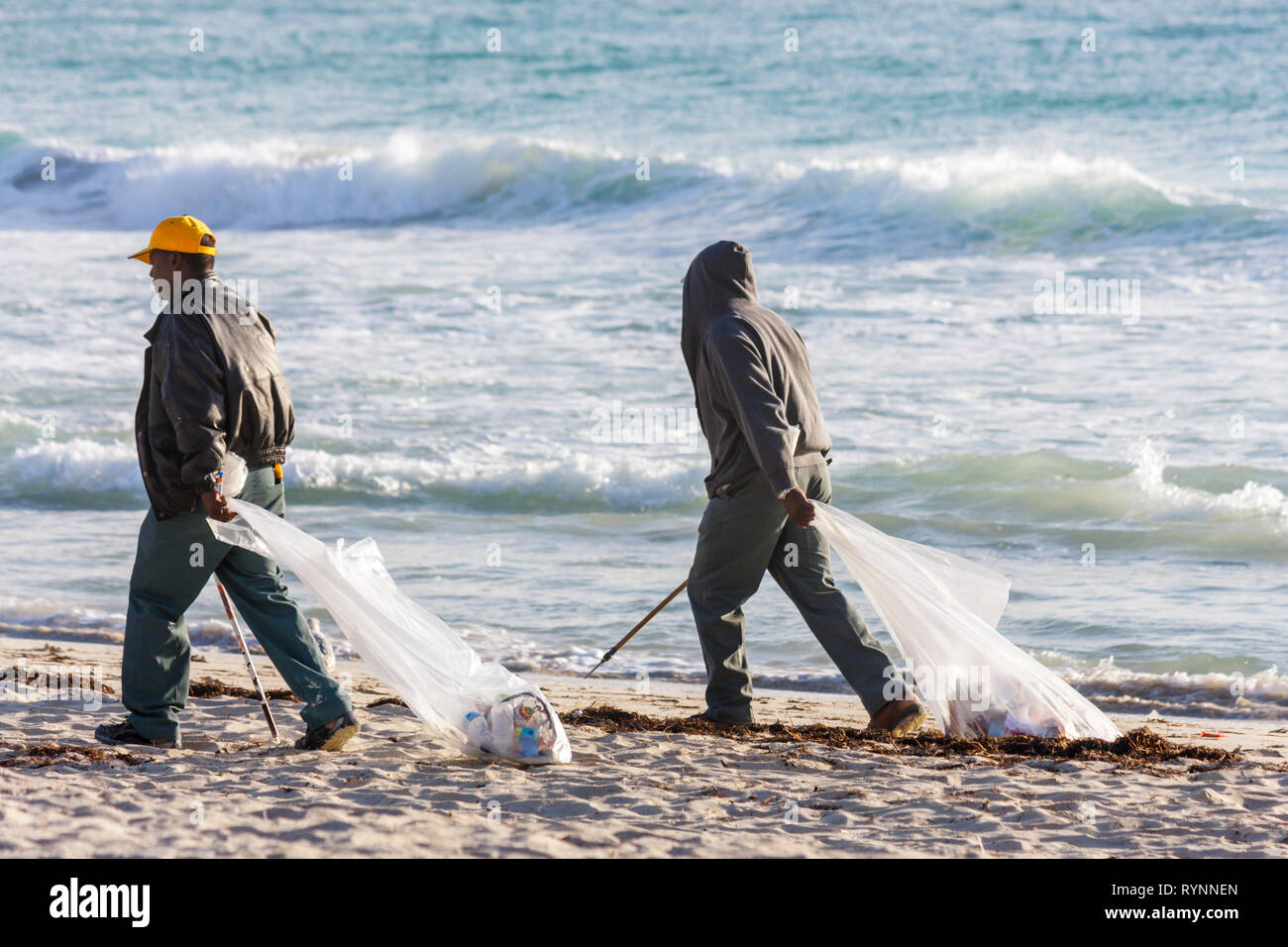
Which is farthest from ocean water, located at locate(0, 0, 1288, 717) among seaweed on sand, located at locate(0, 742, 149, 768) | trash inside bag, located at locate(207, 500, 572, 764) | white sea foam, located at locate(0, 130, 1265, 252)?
seaweed on sand, located at locate(0, 742, 149, 768)

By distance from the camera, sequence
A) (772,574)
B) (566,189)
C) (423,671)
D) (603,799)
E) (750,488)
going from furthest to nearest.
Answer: (566,189), (772,574), (750,488), (423,671), (603,799)

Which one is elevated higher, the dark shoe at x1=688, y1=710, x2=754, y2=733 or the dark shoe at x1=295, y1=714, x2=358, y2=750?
the dark shoe at x1=295, y1=714, x2=358, y2=750

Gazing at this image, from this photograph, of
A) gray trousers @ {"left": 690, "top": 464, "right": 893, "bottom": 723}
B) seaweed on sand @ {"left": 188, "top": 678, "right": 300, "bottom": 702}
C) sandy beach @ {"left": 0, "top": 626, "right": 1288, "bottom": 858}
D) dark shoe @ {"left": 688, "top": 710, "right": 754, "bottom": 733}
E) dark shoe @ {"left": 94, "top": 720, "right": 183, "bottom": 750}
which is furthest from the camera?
seaweed on sand @ {"left": 188, "top": 678, "right": 300, "bottom": 702}

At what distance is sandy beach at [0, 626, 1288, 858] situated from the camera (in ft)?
12.3

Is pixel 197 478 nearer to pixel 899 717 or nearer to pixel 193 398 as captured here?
pixel 193 398

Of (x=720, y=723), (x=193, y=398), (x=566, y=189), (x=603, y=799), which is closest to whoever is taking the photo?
(x=603, y=799)

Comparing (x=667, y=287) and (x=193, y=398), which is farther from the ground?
(x=667, y=287)

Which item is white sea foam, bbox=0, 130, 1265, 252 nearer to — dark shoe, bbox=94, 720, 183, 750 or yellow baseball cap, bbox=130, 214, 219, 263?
yellow baseball cap, bbox=130, 214, 219, 263

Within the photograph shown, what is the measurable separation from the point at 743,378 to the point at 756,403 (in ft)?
0.31

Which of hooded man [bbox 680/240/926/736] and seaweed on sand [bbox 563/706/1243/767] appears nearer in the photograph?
seaweed on sand [bbox 563/706/1243/767]

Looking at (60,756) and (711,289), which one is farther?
(711,289)

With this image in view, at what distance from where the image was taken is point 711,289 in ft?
16.4

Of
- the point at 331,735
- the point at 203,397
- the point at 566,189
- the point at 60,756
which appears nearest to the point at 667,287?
the point at 566,189

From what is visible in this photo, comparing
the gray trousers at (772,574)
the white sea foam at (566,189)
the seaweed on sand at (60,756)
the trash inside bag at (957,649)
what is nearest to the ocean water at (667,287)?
the white sea foam at (566,189)
